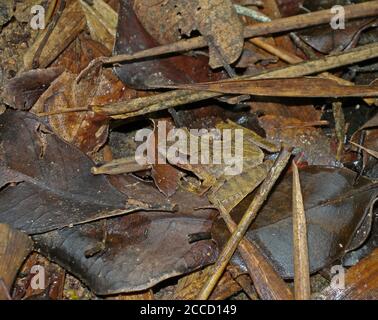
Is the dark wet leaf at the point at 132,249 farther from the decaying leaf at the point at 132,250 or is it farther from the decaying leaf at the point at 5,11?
the decaying leaf at the point at 5,11

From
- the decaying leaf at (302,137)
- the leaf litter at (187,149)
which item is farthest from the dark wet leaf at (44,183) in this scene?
the decaying leaf at (302,137)

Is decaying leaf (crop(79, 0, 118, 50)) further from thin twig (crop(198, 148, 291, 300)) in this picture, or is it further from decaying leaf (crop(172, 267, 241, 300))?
decaying leaf (crop(172, 267, 241, 300))

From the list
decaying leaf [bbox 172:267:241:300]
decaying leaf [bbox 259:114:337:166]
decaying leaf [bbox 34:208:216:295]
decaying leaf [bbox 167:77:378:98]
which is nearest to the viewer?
decaying leaf [bbox 34:208:216:295]

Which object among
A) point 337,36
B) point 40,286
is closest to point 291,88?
point 337,36

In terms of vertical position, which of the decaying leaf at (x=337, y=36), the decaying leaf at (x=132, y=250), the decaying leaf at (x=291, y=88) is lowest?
the decaying leaf at (x=132, y=250)

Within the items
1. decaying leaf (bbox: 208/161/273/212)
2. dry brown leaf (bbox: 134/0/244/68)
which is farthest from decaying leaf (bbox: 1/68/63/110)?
decaying leaf (bbox: 208/161/273/212)

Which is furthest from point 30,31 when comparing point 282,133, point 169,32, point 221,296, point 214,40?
point 221,296
